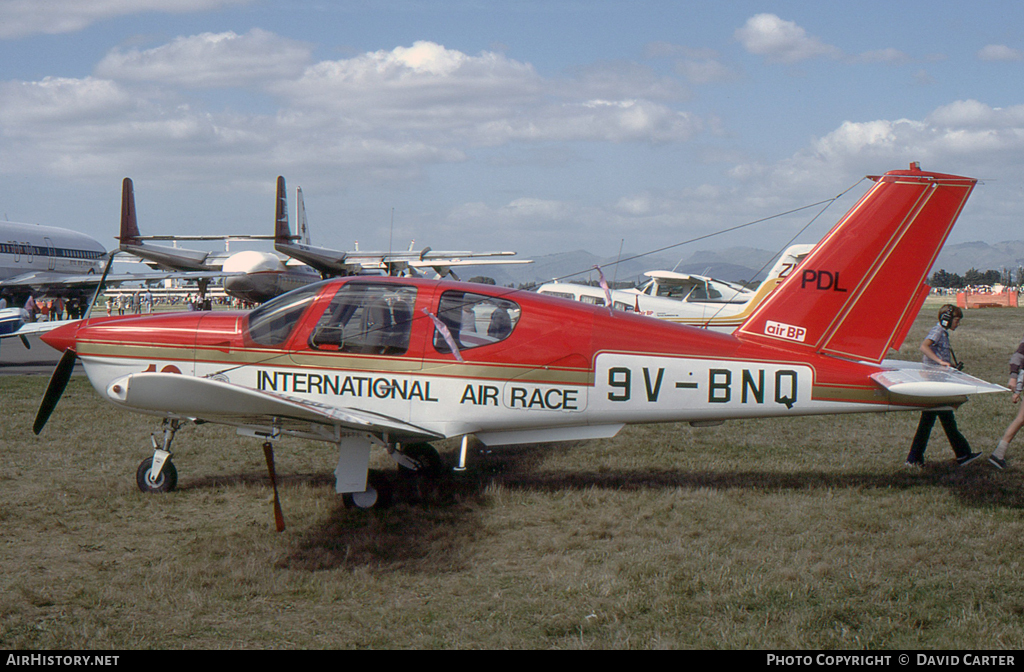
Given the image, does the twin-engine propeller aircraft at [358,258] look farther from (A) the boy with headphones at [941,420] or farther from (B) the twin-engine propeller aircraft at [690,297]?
(A) the boy with headphones at [941,420]

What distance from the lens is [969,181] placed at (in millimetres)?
6227

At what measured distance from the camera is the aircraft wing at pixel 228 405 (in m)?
4.67

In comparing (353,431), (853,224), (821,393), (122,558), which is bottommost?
(122,558)

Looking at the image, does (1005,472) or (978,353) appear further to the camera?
(978,353)

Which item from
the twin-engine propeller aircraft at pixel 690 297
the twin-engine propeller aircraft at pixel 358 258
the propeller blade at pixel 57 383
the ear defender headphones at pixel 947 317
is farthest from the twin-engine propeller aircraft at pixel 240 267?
the ear defender headphones at pixel 947 317

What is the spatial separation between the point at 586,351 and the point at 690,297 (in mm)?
14494

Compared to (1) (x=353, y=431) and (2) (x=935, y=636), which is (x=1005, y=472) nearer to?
(2) (x=935, y=636)

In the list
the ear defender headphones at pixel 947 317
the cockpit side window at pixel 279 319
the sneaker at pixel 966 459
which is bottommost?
the sneaker at pixel 966 459

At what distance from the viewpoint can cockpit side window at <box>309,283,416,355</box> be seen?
625 cm

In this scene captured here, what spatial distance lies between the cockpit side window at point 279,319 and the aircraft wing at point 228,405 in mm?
833

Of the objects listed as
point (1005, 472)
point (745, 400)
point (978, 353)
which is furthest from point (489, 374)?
point (978, 353)

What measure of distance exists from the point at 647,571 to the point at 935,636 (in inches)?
62.7

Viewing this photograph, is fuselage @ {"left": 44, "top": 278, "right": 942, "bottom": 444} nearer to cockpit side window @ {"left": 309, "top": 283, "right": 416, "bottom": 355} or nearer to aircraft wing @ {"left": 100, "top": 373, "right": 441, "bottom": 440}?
cockpit side window @ {"left": 309, "top": 283, "right": 416, "bottom": 355}

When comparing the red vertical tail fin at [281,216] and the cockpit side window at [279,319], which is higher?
the red vertical tail fin at [281,216]
